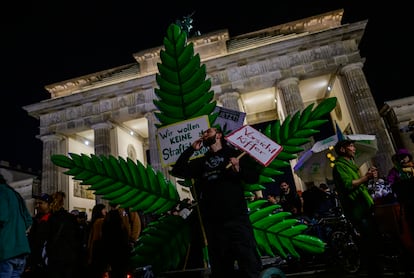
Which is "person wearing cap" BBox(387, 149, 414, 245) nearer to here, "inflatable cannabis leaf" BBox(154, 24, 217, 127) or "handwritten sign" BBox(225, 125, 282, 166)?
"handwritten sign" BBox(225, 125, 282, 166)

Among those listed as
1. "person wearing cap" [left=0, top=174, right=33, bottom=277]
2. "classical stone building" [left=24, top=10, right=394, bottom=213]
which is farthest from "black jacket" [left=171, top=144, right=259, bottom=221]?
"classical stone building" [left=24, top=10, right=394, bottom=213]

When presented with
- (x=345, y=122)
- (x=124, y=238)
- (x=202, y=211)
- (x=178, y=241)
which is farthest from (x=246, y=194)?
(x=345, y=122)

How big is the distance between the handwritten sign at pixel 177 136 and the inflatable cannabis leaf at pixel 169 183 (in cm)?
6

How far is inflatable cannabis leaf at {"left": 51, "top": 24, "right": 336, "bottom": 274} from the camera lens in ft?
6.02

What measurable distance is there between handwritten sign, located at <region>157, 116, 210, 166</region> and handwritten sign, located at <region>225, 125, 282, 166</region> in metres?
0.25

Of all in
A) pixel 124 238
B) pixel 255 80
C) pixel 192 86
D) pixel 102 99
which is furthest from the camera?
pixel 102 99

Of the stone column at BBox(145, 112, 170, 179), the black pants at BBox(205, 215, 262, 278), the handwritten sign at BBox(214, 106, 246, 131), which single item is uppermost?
the stone column at BBox(145, 112, 170, 179)

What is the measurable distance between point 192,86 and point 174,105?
194 millimetres

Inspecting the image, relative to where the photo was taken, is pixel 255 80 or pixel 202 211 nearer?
pixel 202 211

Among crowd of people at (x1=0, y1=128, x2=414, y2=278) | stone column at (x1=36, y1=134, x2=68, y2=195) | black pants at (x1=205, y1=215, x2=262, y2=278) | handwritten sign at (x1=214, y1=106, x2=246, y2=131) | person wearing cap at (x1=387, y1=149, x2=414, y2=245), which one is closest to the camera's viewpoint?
black pants at (x1=205, y1=215, x2=262, y2=278)

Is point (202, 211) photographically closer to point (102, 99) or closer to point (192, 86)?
point (192, 86)

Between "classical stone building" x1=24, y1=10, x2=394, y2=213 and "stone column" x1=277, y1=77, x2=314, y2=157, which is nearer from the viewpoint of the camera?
"stone column" x1=277, y1=77, x2=314, y2=157

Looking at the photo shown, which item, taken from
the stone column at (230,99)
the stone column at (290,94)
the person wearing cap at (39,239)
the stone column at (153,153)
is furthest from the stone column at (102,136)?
the person wearing cap at (39,239)

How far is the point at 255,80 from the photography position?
811 inches
